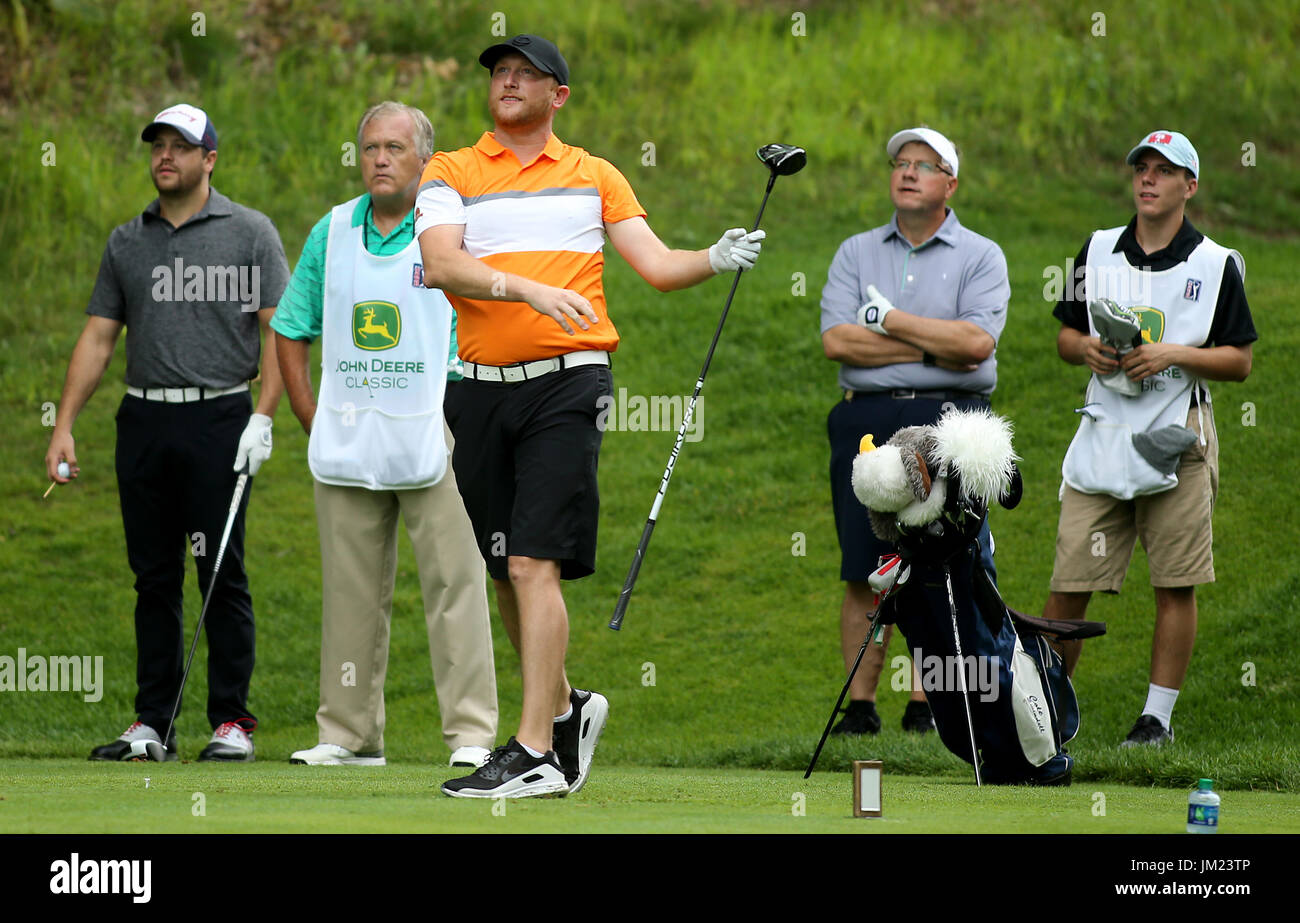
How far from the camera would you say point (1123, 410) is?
7.29m

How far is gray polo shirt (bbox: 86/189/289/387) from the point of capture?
24.6 ft

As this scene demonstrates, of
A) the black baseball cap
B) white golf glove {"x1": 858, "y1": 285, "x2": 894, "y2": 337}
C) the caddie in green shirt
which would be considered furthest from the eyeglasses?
the black baseball cap

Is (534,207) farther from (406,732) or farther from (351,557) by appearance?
(406,732)

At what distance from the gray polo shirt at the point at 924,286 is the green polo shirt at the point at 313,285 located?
1793 mm

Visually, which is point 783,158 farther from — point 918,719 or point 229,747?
point 229,747

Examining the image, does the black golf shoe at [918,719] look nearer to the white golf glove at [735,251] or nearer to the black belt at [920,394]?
the black belt at [920,394]

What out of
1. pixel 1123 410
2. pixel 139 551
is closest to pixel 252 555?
pixel 139 551

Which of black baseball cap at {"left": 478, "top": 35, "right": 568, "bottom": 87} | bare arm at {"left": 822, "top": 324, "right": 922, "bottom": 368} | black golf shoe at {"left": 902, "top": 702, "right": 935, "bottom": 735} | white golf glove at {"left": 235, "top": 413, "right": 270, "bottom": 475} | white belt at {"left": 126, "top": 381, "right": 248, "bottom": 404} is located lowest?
black golf shoe at {"left": 902, "top": 702, "right": 935, "bottom": 735}

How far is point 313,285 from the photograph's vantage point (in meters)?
7.29

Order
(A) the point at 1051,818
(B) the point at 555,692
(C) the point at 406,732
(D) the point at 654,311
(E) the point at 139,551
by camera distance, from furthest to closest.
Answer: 1. (D) the point at 654,311
2. (C) the point at 406,732
3. (E) the point at 139,551
4. (B) the point at 555,692
5. (A) the point at 1051,818

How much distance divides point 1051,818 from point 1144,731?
2754mm

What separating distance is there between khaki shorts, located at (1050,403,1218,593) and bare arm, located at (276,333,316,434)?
3236 millimetres

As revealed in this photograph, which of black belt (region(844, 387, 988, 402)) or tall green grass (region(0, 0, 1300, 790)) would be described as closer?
black belt (region(844, 387, 988, 402))

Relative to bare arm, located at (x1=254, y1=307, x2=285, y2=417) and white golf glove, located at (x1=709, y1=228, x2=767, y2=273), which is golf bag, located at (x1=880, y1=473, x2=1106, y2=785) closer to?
white golf glove, located at (x1=709, y1=228, x2=767, y2=273)
